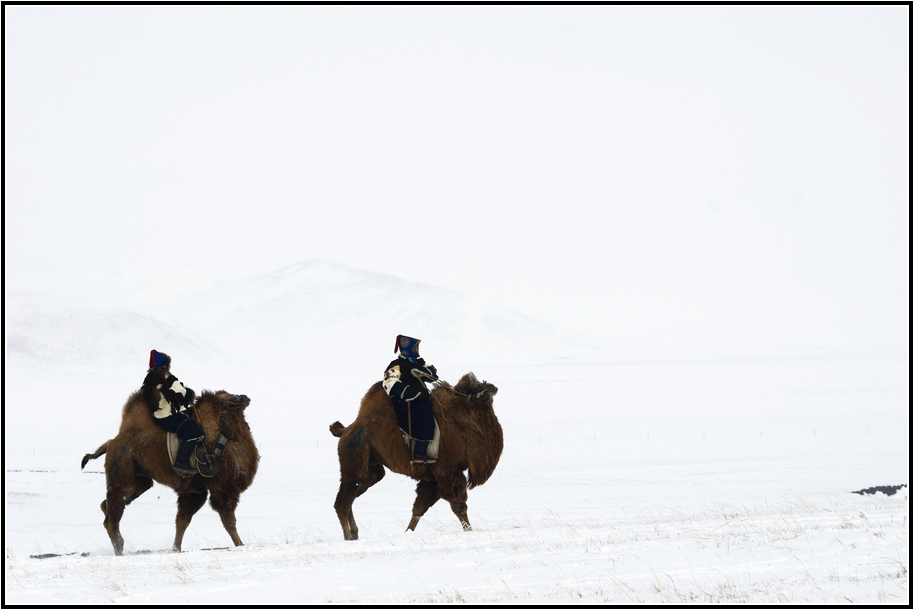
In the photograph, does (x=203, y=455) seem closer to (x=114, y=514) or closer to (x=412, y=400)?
(x=114, y=514)

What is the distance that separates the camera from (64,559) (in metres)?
9.48

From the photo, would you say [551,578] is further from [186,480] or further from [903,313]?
[903,313]

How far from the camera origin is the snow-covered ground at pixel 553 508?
22.2ft

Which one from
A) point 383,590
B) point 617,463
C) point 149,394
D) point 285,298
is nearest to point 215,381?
point 617,463

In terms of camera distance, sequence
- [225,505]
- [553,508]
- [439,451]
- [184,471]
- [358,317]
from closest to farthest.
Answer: [184,471], [225,505], [439,451], [553,508], [358,317]

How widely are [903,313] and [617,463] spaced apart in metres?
166

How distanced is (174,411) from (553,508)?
7.76 meters

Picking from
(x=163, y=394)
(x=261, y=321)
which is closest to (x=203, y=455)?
(x=163, y=394)

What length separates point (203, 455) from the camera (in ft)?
34.4

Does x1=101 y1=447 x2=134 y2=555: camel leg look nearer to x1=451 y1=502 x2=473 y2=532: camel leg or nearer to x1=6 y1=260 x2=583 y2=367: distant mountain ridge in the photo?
x1=451 y1=502 x2=473 y2=532: camel leg

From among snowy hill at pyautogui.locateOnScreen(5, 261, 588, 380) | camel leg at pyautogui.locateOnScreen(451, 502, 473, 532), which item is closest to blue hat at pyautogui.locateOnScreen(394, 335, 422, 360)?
camel leg at pyautogui.locateOnScreen(451, 502, 473, 532)

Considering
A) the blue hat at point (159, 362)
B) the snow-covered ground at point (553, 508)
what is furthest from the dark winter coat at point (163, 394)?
the snow-covered ground at point (553, 508)

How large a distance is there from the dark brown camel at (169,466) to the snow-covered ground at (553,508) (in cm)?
67

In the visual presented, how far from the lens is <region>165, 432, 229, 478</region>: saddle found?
10359 mm
